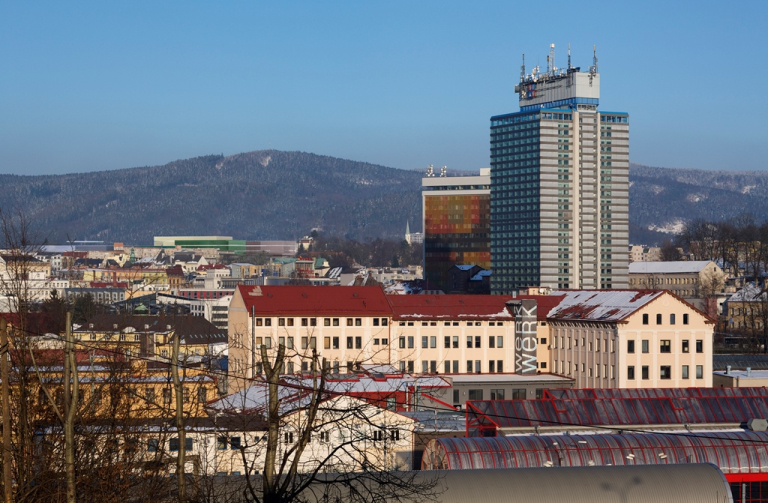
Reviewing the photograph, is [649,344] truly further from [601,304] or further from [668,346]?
[601,304]

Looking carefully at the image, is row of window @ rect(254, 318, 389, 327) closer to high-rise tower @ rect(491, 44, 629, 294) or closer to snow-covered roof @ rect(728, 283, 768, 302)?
snow-covered roof @ rect(728, 283, 768, 302)

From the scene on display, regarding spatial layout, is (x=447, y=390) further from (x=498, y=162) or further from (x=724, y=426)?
(x=498, y=162)

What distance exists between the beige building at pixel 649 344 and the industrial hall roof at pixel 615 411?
19248 millimetres

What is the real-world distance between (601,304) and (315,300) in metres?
21.5

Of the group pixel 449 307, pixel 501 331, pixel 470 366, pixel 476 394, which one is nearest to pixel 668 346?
pixel 476 394

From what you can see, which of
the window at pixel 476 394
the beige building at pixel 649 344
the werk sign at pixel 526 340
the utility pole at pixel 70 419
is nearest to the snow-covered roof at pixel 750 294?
the werk sign at pixel 526 340

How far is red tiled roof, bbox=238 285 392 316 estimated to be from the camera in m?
87.0

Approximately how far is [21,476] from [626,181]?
169875mm

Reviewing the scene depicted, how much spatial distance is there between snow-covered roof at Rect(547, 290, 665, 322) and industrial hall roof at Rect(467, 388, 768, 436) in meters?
21.0

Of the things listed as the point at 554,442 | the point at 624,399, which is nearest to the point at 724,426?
the point at 624,399

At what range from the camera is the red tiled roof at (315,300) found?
8700 centimetres

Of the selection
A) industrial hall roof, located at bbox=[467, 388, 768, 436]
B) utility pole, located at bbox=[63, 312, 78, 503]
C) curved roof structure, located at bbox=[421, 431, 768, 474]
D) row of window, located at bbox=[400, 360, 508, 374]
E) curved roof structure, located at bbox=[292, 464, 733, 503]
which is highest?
utility pole, located at bbox=[63, 312, 78, 503]

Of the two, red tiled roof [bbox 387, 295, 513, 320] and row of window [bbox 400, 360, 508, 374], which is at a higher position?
red tiled roof [bbox 387, 295, 513, 320]

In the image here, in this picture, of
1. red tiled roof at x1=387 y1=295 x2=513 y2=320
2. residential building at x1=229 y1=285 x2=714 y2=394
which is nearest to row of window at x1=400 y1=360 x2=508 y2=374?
residential building at x1=229 y1=285 x2=714 y2=394
